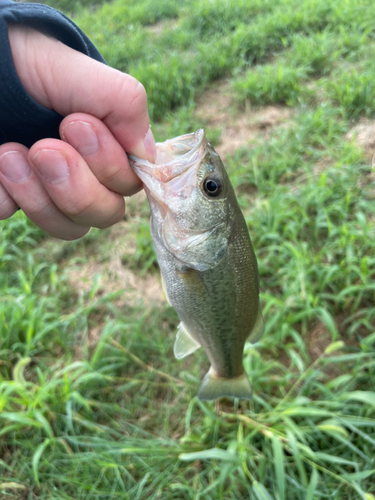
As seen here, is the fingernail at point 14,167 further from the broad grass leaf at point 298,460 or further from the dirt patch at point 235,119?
the dirt patch at point 235,119

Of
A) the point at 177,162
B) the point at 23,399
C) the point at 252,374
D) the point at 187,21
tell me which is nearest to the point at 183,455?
the point at 252,374

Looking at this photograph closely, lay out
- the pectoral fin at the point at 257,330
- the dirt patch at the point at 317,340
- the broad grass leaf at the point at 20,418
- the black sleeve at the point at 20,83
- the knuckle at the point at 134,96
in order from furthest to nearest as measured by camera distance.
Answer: the dirt patch at the point at 317,340 < the broad grass leaf at the point at 20,418 < the pectoral fin at the point at 257,330 < the knuckle at the point at 134,96 < the black sleeve at the point at 20,83

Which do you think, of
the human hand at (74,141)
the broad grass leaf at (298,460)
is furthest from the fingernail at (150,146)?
the broad grass leaf at (298,460)

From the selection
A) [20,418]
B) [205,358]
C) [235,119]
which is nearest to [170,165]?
[205,358]

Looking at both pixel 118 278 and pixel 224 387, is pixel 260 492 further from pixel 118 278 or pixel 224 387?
pixel 118 278

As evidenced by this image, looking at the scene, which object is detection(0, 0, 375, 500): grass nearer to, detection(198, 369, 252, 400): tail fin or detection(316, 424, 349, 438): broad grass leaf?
detection(316, 424, 349, 438): broad grass leaf

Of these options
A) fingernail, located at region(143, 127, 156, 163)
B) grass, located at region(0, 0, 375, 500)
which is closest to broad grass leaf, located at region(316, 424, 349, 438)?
grass, located at region(0, 0, 375, 500)
